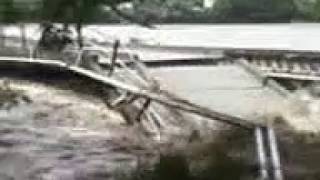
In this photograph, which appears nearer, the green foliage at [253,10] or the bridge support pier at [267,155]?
the bridge support pier at [267,155]

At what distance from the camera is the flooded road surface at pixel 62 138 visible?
5.68 meters

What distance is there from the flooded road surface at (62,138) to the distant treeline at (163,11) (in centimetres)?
106

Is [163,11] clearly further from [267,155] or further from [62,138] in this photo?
[267,155]

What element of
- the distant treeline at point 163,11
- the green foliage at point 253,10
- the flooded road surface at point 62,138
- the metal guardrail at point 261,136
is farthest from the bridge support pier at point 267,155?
the green foliage at point 253,10

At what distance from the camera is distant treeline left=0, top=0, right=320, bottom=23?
20.6 ft

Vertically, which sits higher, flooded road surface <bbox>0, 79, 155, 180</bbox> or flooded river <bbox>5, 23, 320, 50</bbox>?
flooded road surface <bbox>0, 79, 155, 180</bbox>

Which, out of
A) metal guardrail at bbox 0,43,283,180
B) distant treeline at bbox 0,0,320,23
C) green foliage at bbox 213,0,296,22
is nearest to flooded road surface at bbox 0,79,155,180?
metal guardrail at bbox 0,43,283,180

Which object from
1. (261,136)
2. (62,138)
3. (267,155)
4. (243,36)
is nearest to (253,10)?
(243,36)

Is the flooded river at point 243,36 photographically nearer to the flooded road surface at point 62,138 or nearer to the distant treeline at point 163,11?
the distant treeline at point 163,11

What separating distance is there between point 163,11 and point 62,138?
6.50 feet

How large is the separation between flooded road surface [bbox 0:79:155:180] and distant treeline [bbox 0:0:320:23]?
1064mm

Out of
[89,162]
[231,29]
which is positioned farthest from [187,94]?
[231,29]

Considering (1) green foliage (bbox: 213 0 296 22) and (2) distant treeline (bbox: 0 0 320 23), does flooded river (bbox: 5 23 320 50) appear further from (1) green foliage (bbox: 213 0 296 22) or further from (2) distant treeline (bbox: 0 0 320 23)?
(2) distant treeline (bbox: 0 0 320 23)

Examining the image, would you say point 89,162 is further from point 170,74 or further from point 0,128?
point 170,74
